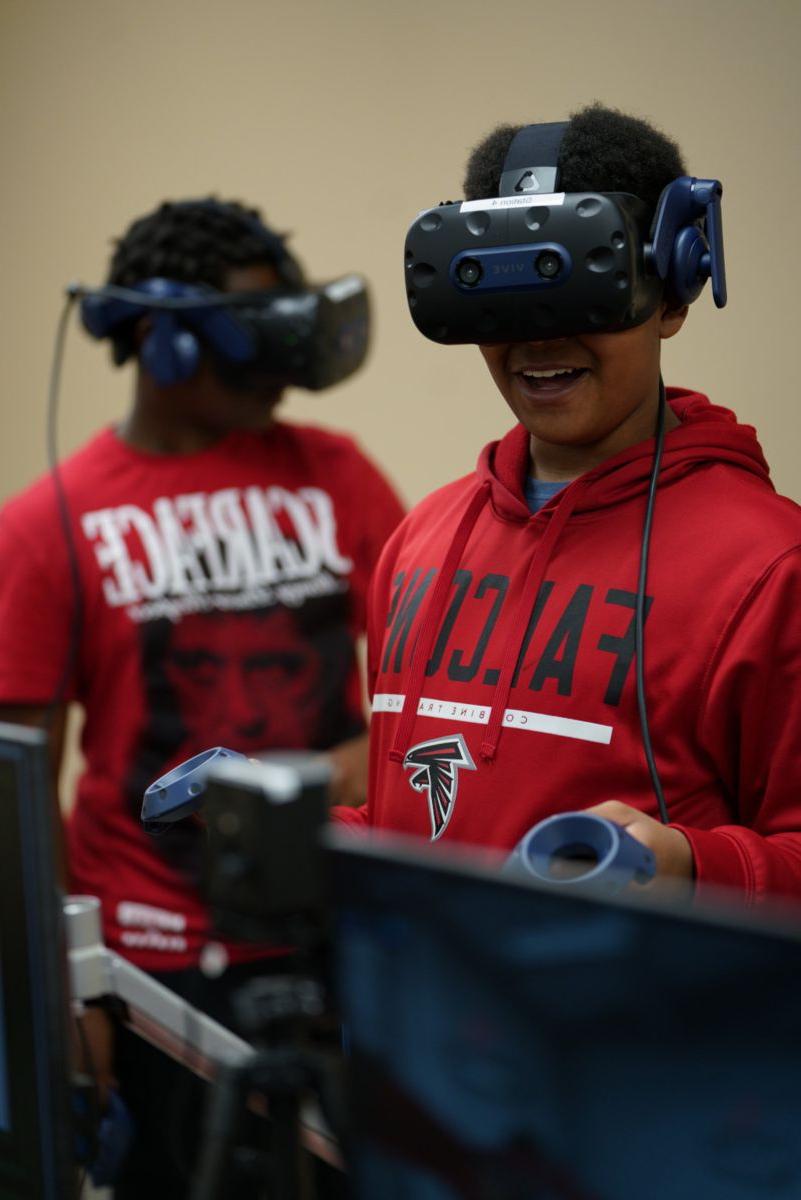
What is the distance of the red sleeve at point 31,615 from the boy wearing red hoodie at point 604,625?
0.68 m

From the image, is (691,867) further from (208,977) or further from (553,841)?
(208,977)

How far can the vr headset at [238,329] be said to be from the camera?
2.03 meters

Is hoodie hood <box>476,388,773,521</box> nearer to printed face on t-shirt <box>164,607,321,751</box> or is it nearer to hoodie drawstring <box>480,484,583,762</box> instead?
hoodie drawstring <box>480,484,583,762</box>

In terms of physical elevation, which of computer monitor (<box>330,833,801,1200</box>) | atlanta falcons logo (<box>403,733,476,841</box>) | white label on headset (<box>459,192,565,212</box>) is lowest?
atlanta falcons logo (<box>403,733,476,841</box>)

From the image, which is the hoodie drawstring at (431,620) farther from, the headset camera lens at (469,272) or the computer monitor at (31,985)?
the computer monitor at (31,985)

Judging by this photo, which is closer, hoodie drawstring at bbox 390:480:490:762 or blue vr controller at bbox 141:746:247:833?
blue vr controller at bbox 141:746:247:833

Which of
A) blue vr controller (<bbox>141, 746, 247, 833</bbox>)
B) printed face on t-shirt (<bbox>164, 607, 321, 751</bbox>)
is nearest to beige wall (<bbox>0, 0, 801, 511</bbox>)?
printed face on t-shirt (<bbox>164, 607, 321, 751</bbox>)

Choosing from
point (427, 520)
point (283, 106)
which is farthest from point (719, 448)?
point (283, 106)

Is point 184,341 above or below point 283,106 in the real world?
below

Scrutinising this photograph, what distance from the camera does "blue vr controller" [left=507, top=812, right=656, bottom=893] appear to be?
0.87m

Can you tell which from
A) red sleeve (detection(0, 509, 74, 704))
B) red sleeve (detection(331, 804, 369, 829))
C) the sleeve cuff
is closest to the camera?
the sleeve cuff

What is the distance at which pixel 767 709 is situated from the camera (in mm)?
1113

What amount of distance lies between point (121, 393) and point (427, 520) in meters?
1.84

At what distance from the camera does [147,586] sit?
2.01 meters
